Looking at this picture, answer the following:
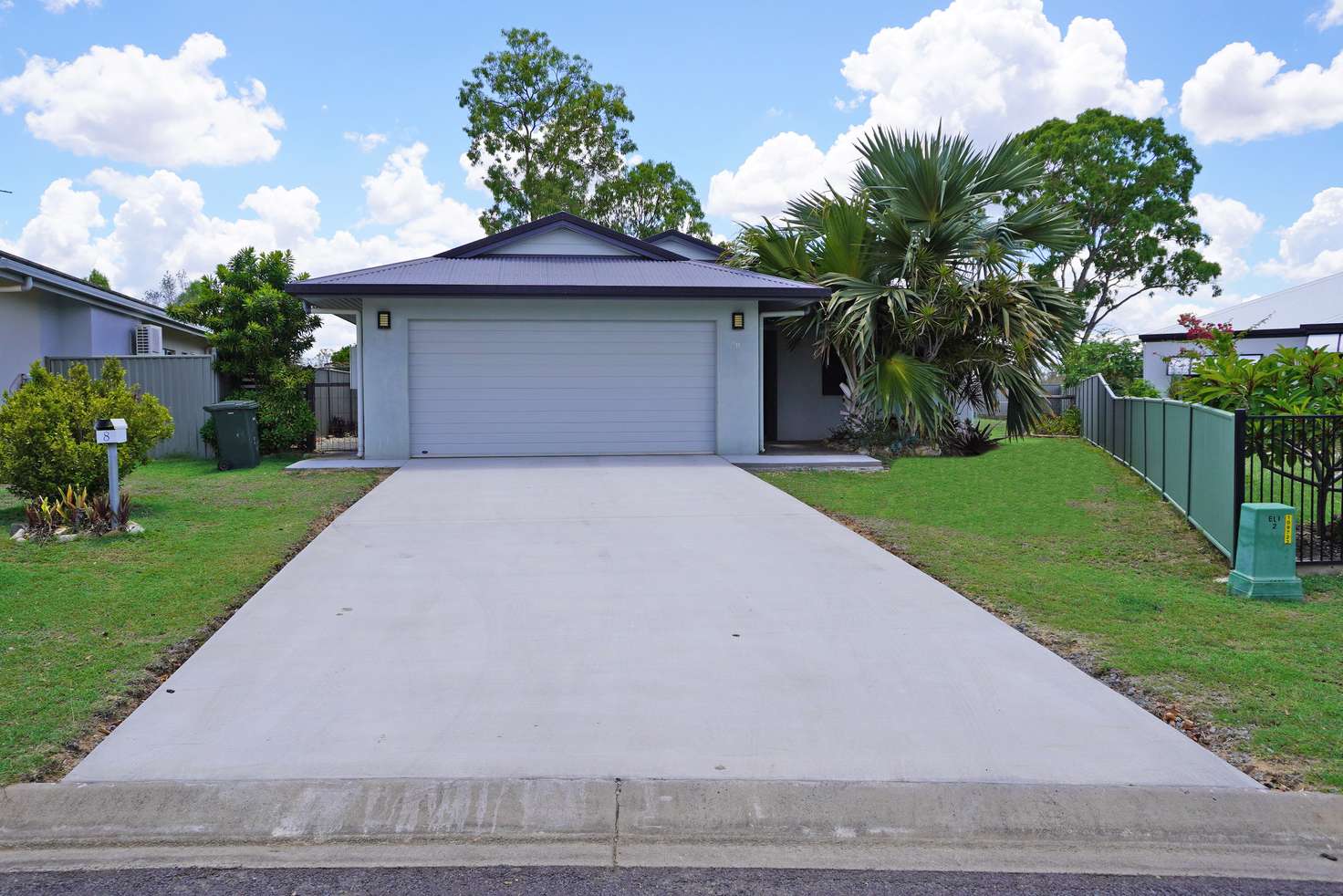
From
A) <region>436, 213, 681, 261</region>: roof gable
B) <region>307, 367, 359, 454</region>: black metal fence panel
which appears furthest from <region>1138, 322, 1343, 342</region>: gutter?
<region>307, 367, 359, 454</region>: black metal fence panel

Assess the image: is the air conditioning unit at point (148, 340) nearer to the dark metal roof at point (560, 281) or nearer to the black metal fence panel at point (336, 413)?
the black metal fence panel at point (336, 413)

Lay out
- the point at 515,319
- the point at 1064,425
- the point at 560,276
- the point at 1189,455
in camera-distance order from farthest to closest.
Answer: the point at 1064,425
the point at 560,276
the point at 515,319
the point at 1189,455

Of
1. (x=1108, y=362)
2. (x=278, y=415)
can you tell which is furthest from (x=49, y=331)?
(x=1108, y=362)

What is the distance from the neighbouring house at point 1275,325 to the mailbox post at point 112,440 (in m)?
22.2

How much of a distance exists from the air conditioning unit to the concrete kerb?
61.9 ft

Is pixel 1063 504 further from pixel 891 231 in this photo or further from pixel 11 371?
pixel 11 371

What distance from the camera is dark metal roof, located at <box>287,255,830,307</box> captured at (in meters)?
14.2

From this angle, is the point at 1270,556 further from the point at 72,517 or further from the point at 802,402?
the point at 802,402

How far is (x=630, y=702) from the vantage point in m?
4.60

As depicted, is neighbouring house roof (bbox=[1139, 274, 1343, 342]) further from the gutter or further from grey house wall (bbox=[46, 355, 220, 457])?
grey house wall (bbox=[46, 355, 220, 457])

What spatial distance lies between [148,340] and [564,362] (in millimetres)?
10449

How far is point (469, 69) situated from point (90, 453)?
33.6 metres

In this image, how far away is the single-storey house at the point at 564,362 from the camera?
14945 mm

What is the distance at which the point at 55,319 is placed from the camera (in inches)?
696
